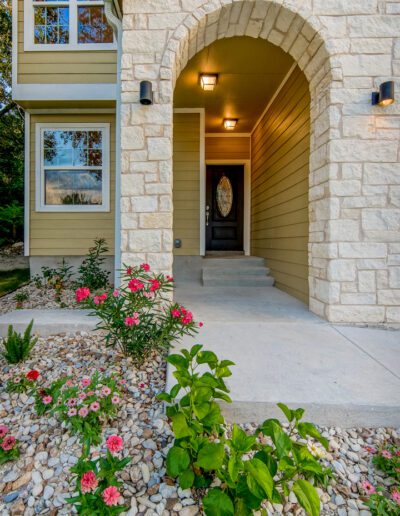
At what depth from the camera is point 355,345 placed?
2.16m

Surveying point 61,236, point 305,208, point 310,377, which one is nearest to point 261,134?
point 305,208

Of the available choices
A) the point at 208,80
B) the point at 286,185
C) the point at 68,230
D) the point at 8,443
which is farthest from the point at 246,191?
the point at 8,443

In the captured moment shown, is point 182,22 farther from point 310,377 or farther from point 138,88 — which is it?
point 310,377

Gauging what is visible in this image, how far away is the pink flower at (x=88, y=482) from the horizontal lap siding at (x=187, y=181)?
413 centimetres

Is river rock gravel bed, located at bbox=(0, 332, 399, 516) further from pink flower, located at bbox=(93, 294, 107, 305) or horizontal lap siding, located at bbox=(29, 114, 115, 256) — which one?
horizontal lap siding, located at bbox=(29, 114, 115, 256)

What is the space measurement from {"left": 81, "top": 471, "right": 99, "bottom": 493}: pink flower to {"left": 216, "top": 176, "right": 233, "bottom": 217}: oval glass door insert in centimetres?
559

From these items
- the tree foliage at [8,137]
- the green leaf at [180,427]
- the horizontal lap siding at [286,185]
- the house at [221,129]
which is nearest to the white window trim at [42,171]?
the house at [221,129]

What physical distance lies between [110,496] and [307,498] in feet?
1.97

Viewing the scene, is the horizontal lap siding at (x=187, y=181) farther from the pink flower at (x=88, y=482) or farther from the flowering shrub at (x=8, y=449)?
the pink flower at (x=88, y=482)

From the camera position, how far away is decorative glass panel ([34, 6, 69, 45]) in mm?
4512

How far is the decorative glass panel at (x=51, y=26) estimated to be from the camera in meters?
4.51

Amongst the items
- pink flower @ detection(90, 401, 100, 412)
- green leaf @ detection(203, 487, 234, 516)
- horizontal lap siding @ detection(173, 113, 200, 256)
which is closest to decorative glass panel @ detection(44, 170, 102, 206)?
horizontal lap siding @ detection(173, 113, 200, 256)

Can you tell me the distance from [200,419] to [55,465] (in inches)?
A: 26.1

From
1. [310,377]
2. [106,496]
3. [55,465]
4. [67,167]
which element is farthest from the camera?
[67,167]
